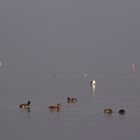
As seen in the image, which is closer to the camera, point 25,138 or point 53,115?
point 25,138

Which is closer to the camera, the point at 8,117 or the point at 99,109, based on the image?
the point at 8,117

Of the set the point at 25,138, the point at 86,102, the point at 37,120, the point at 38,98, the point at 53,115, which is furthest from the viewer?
the point at 38,98

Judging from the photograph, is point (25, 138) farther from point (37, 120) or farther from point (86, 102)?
point (86, 102)

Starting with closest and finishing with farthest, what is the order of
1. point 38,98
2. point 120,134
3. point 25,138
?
point 25,138 < point 120,134 < point 38,98

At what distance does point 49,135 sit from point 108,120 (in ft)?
24.0

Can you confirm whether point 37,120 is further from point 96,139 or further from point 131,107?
point 131,107

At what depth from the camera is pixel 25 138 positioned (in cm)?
3412

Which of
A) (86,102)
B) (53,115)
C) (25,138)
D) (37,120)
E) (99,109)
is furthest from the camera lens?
(86,102)

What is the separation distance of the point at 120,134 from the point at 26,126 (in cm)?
537

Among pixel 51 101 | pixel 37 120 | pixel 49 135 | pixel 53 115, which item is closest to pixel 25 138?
pixel 49 135

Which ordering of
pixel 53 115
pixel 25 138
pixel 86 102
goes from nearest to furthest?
pixel 25 138 < pixel 53 115 < pixel 86 102

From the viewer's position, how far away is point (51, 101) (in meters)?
56.0

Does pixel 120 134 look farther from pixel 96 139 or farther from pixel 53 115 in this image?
pixel 53 115

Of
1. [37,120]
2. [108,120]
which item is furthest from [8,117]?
[108,120]
